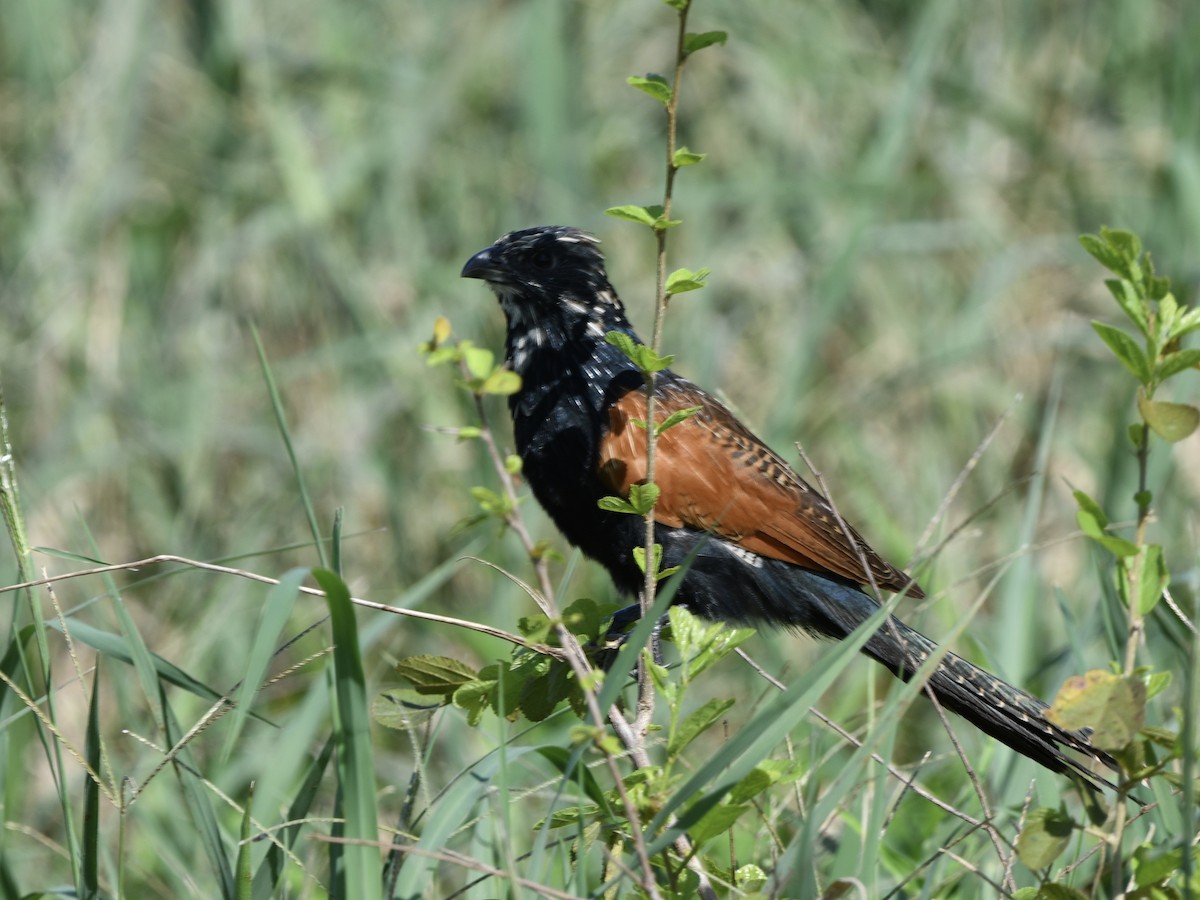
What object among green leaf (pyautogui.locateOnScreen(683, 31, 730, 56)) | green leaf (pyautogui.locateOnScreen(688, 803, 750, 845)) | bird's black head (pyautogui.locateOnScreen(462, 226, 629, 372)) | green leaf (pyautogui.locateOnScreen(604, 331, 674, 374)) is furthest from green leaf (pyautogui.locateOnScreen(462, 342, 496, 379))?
bird's black head (pyautogui.locateOnScreen(462, 226, 629, 372))

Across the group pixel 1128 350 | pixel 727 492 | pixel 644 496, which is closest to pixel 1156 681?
pixel 1128 350

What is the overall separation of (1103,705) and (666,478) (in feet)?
4.03

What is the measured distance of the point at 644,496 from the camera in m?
1.60

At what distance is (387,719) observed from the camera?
176 centimetres

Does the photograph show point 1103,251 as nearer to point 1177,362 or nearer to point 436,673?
point 1177,362

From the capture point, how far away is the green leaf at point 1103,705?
55.9 inches

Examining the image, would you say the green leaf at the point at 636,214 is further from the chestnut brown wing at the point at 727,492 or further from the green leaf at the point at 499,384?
the chestnut brown wing at the point at 727,492

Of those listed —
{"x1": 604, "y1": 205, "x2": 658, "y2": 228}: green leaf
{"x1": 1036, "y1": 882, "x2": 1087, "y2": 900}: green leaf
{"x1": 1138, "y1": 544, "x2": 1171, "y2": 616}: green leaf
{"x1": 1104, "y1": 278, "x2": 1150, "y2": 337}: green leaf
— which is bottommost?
{"x1": 1036, "y1": 882, "x2": 1087, "y2": 900}: green leaf

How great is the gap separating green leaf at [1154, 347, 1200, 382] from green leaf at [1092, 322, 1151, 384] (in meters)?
0.01

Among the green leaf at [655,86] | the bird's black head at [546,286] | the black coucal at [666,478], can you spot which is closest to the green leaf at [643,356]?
the green leaf at [655,86]

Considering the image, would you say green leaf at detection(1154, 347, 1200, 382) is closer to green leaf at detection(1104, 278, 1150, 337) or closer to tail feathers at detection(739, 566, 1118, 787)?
green leaf at detection(1104, 278, 1150, 337)

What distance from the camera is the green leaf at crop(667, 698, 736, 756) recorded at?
1533mm

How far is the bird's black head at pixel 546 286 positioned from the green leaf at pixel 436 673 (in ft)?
3.56

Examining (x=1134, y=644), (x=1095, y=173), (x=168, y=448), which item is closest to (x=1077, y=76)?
(x=1095, y=173)
